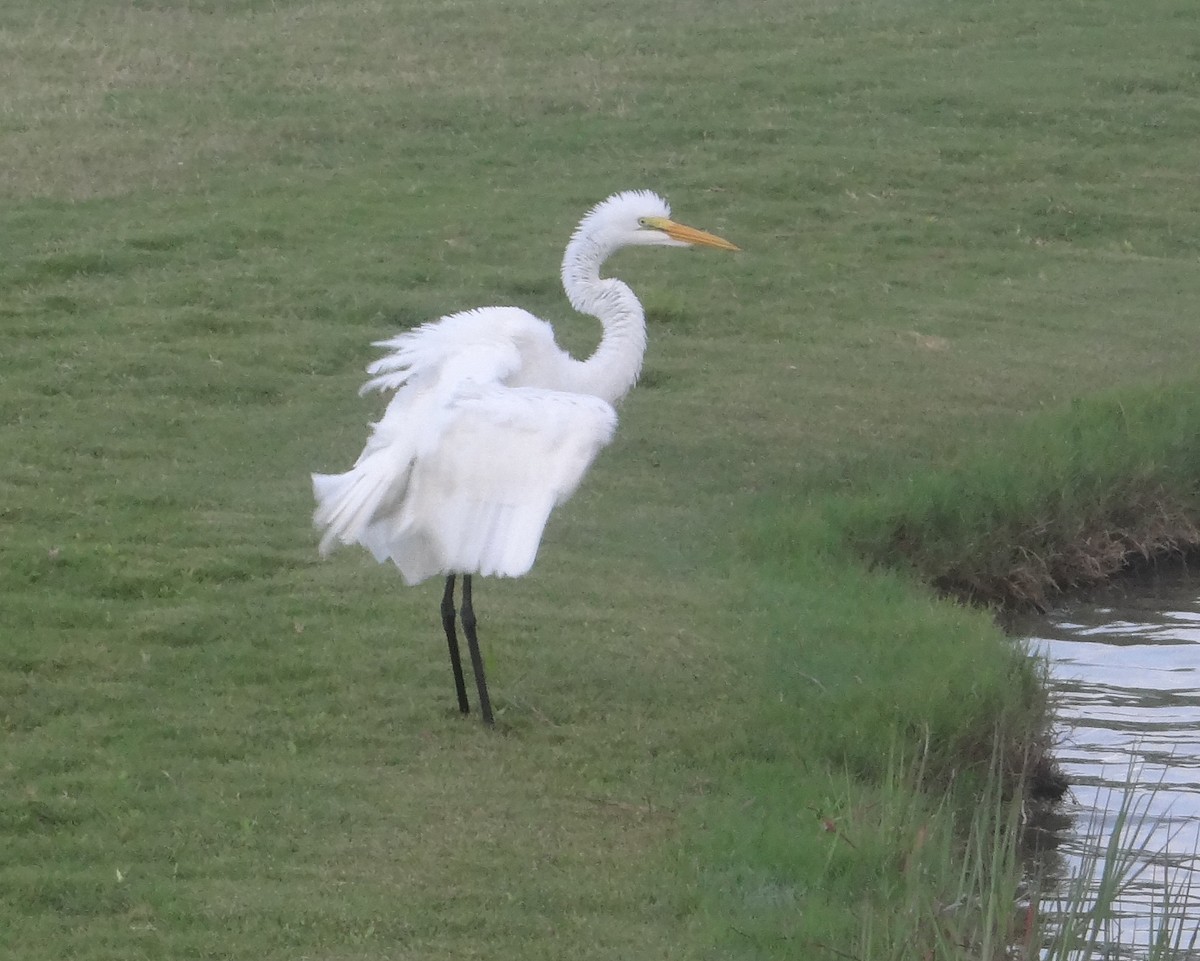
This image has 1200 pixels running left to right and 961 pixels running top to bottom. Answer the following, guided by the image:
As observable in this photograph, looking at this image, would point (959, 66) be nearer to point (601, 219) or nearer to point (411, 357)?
point (601, 219)

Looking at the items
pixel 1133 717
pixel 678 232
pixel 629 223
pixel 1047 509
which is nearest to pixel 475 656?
pixel 629 223

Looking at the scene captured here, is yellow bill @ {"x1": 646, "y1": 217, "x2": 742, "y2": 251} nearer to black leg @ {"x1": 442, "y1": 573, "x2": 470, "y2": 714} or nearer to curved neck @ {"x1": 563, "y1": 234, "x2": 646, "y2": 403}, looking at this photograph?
curved neck @ {"x1": 563, "y1": 234, "x2": 646, "y2": 403}

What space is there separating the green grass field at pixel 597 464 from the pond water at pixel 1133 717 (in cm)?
47

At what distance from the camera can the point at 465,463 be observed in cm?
582

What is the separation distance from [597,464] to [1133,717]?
3.14 m

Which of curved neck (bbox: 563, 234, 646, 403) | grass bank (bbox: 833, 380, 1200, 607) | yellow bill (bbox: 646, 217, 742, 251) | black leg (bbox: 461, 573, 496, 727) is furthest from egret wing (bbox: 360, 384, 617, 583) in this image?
grass bank (bbox: 833, 380, 1200, 607)

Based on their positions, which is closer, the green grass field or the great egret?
the green grass field

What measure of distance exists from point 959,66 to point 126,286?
919 centimetres

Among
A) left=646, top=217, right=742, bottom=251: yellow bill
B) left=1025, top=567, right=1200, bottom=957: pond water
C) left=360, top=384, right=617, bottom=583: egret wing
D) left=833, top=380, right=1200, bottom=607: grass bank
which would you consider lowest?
left=1025, top=567, right=1200, bottom=957: pond water

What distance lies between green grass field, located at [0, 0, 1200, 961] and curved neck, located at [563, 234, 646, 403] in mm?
930

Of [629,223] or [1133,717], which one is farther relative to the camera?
[629,223]

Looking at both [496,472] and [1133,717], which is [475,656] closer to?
[496,472]

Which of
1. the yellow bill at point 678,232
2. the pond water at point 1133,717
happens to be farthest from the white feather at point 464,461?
the pond water at point 1133,717

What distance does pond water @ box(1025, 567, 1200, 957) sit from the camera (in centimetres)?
608
